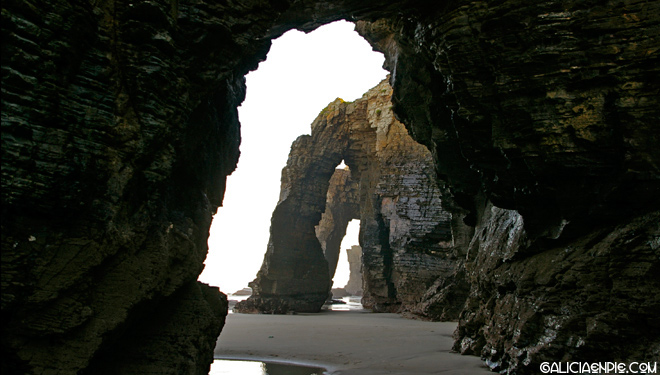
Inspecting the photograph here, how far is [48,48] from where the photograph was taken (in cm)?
529

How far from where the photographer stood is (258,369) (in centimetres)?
896

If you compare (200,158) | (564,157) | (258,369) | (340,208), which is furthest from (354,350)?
(340,208)

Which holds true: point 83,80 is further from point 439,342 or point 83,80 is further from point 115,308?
point 439,342

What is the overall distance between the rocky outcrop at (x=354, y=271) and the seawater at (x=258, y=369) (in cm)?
8188

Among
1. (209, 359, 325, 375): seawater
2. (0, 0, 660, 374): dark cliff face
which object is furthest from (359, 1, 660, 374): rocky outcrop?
(209, 359, 325, 375): seawater

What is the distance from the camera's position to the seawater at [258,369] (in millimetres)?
8562

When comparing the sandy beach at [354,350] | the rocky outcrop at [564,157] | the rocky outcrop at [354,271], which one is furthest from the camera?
the rocky outcrop at [354,271]

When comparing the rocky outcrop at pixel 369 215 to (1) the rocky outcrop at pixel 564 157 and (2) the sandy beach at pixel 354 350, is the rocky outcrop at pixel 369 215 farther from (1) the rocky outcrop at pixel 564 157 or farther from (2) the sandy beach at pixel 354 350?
(1) the rocky outcrop at pixel 564 157

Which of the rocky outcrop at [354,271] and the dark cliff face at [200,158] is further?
the rocky outcrop at [354,271]

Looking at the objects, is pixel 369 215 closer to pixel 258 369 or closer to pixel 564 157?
pixel 258 369

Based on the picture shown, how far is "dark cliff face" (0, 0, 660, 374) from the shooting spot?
16.9 ft

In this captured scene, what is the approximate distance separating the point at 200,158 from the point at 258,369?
5051 millimetres

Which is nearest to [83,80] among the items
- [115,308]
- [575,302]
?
[115,308]

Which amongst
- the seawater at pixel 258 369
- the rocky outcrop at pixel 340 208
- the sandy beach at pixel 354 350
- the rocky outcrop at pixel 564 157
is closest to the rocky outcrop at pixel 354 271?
the rocky outcrop at pixel 340 208
